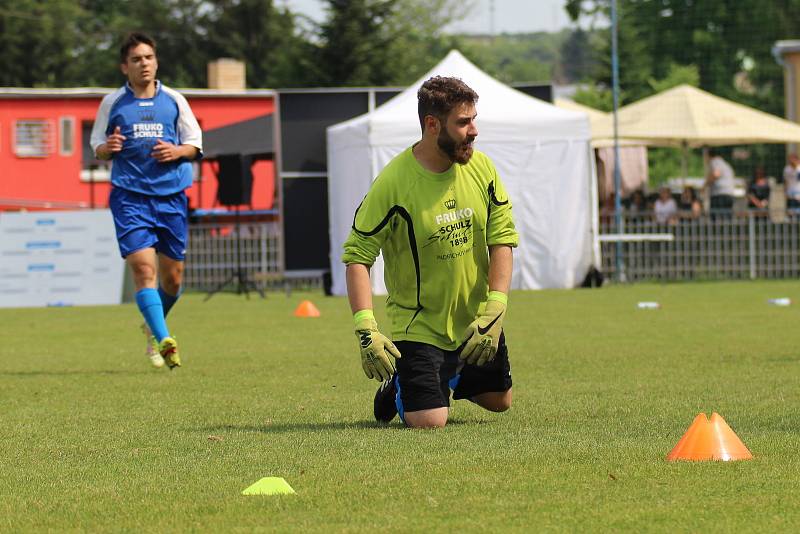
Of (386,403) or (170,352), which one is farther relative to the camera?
(170,352)

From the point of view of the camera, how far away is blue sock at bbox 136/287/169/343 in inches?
413

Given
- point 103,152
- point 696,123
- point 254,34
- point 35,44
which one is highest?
point 254,34

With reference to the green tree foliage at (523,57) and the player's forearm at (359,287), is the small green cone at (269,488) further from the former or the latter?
the green tree foliage at (523,57)

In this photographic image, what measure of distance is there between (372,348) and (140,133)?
4.41m

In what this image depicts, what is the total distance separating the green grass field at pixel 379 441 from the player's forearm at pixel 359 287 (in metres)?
0.58

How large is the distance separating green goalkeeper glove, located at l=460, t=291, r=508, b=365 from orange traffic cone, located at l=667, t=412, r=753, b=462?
1.39 metres

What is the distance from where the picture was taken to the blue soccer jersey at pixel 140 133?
10.8 meters

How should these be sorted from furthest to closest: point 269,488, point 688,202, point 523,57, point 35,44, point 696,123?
point 523,57
point 35,44
point 696,123
point 688,202
point 269,488

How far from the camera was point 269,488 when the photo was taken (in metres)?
5.23

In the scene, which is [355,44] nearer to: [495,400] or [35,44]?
[35,44]

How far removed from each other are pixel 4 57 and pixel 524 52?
132645mm

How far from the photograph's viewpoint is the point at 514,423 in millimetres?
7254

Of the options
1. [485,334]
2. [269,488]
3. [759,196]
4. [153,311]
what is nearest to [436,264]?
[485,334]

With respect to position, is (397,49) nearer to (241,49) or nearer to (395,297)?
(241,49)
